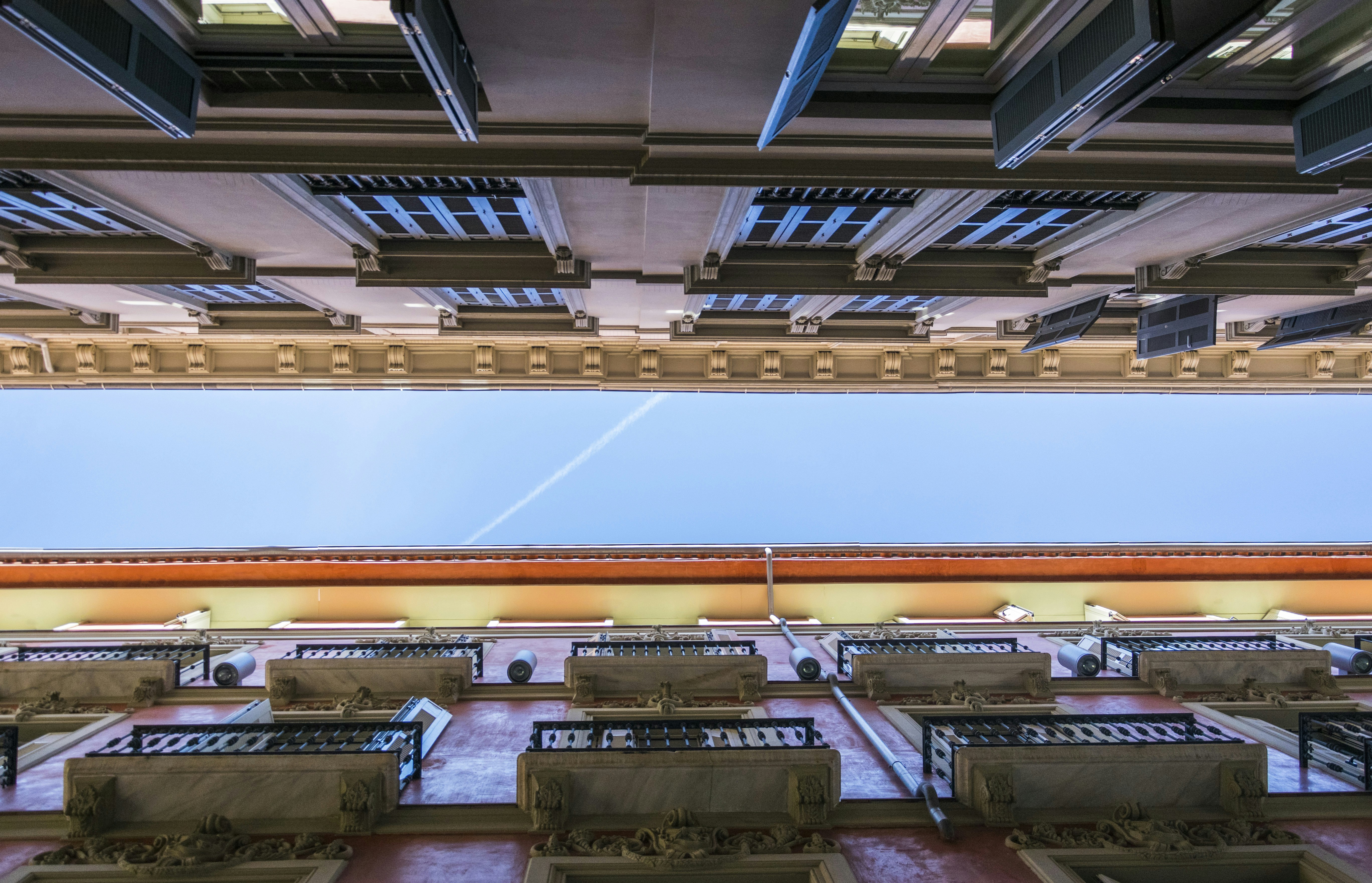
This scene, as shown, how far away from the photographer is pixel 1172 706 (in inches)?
597

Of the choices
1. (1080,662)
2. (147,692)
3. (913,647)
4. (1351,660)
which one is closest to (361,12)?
(147,692)

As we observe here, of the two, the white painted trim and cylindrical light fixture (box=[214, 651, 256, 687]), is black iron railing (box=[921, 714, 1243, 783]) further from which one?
cylindrical light fixture (box=[214, 651, 256, 687])

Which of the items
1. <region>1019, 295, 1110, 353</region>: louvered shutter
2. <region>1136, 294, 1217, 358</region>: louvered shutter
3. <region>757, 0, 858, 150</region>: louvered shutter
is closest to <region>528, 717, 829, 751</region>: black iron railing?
<region>757, 0, 858, 150</region>: louvered shutter

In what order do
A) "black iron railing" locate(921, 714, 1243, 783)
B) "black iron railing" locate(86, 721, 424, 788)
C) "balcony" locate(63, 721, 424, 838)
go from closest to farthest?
"balcony" locate(63, 721, 424, 838) < "black iron railing" locate(86, 721, 424, 788) < "black iron railing" locate(921, 714, 1243, 783)

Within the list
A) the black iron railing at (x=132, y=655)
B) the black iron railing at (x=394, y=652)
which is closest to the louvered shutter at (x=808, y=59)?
the black iron railing at (x=394, y=652)

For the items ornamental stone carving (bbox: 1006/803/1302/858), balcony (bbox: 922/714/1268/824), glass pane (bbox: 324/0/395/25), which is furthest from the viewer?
balcony (bbox: 922/714/1268/824)

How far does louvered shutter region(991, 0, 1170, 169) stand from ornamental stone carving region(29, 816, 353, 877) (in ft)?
44.4

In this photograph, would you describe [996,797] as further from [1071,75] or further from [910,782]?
[1071,75]

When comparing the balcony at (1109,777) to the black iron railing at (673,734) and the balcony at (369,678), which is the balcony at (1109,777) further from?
the balcony at (369,678)

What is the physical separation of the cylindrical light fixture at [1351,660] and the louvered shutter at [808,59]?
19603 mm

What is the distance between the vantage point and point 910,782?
429 inches

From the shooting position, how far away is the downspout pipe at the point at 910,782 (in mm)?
10141

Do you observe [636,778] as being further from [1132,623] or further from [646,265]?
[1132,623]

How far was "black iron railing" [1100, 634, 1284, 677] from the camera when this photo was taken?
17.0m
